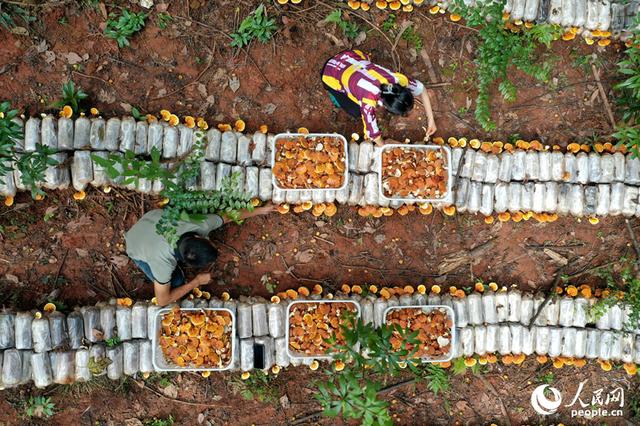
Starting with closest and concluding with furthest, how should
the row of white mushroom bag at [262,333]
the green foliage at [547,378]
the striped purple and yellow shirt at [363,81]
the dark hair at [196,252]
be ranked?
the dark hair at [196,252] → the striped purple and yellow shirt at [363,81] → the row of white mushroom bag at [262,333] → the green foliage at [547,378]

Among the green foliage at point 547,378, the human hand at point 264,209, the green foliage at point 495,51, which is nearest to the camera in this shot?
the human hand at point 264,209

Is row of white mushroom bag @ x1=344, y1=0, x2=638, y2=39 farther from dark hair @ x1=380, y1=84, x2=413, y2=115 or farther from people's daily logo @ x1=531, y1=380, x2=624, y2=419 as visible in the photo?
people's daily logo @ x1=531, y1=380, x2=624, y2=419

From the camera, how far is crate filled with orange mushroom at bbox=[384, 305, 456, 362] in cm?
493

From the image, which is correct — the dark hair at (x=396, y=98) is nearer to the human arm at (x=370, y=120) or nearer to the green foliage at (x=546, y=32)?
the human arm at (x=370, y=120)

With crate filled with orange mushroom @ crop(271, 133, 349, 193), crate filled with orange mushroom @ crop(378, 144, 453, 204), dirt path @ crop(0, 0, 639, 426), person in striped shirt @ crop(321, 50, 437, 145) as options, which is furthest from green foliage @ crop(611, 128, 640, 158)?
crate filled with orange mushroom @ crop(271, 133, 349, 193)

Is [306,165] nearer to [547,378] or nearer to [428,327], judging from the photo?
[428,327]

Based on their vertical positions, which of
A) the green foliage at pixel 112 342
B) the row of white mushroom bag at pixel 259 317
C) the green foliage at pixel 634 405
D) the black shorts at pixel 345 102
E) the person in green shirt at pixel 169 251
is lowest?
the green foliage at pixel 634 405

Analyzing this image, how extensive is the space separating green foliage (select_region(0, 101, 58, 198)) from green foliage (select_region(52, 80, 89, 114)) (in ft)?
1.48

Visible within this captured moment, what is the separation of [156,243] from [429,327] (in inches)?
101

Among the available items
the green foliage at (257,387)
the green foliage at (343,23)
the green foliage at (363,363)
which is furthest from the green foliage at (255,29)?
the green foliage at (257,387)

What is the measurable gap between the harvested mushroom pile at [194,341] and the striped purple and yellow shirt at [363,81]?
7.35 ft

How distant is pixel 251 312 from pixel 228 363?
496 mm

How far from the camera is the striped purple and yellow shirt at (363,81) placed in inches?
168

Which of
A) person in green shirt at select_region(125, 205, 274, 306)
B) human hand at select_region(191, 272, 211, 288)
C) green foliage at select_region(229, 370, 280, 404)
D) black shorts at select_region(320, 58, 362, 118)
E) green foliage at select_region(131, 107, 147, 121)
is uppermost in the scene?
black shorts at select_region(320, 58, 362, 118)
